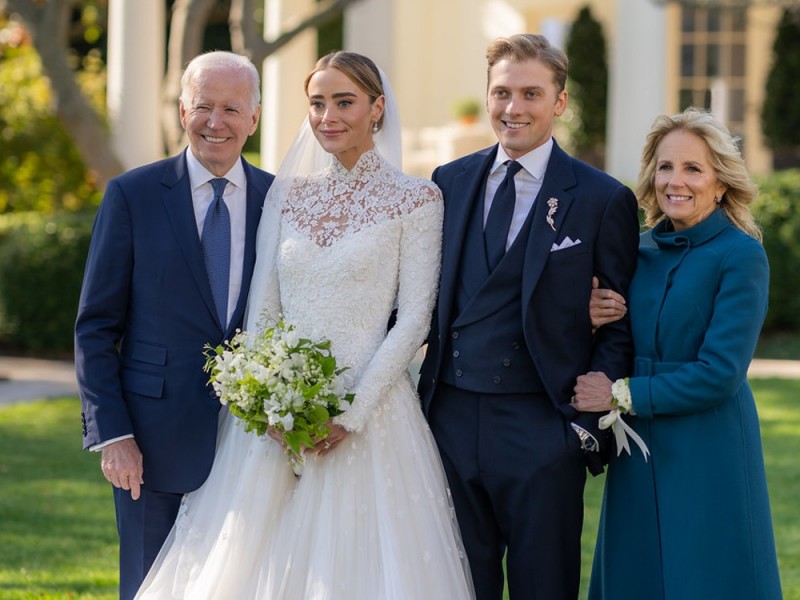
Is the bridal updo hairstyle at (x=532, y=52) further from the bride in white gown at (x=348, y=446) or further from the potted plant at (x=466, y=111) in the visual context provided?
the potted plant at (x=466, y=111)

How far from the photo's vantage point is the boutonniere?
399 centimetres

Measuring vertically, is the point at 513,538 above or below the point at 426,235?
below

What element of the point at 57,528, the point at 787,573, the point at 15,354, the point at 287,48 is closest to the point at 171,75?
the point at 15,354

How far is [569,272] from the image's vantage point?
399 cm

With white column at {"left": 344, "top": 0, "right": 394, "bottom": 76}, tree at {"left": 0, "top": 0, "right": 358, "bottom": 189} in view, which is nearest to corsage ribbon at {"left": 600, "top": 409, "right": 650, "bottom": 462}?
tree at {"left": 0, "top": 0, "right": 358, "bottom": 189}

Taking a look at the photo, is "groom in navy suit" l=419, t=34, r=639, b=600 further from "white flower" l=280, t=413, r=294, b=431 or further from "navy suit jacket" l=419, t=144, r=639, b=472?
"white flower" l=280, t=413, r=294, b=431

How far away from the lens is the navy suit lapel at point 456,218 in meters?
4.05

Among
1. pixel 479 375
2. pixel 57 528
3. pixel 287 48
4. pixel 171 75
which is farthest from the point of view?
pixel 287 48

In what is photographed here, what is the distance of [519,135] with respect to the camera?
4062 millimetres

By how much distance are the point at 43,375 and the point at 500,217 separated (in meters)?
A: 8.09

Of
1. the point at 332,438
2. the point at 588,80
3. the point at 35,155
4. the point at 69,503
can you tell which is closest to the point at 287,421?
the point at 332,438

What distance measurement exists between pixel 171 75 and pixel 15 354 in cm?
346

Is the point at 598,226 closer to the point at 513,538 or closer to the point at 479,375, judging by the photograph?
the point at 479,375

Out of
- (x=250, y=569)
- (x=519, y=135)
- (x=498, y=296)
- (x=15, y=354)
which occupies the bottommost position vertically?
(x=15, y=354)
